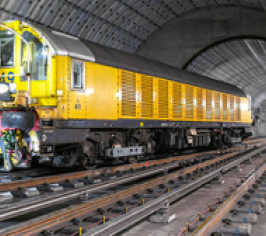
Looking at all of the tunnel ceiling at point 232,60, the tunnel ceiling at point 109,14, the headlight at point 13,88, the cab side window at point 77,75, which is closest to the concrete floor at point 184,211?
the cab side window at point 77,75

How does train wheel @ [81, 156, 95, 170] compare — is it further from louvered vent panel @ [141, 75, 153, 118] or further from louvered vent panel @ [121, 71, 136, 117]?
louvered vent panel @ [141, 75, 153, 118]

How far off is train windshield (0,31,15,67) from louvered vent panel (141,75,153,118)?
465 cm

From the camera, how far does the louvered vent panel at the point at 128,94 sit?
1188cm

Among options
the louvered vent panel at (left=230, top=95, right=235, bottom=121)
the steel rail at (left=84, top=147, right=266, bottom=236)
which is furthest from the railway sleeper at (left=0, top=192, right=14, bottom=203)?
the louvered vent panel at (left=230, top=95, right=235, bottom=121)

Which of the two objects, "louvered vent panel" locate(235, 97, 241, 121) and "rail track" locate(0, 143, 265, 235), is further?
"louvered vent panel" locate(235, 97, 241, 121)

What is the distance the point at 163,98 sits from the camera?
562 inches

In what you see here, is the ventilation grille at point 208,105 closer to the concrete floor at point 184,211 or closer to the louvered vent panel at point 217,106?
the louvered vent panel at point 217,106

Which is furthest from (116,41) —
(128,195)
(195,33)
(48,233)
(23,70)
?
(48,233)

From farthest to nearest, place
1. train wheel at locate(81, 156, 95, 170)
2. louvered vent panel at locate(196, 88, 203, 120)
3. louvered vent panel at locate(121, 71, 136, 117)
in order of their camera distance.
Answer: louvered vent panel at locate(196, 88, 203, 120)
louvered vent panel at locate(121, 71, 136, 117)
train wheel at locate(81, 156, 95, 170)

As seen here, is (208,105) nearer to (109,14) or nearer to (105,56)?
(105,56)

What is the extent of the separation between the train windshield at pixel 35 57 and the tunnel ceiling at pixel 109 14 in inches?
294

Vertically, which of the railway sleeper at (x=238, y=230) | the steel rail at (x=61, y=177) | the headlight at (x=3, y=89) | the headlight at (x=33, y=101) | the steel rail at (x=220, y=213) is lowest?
the railway sleeper at (x=238, y=230)

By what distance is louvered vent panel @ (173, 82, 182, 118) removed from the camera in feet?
49.9

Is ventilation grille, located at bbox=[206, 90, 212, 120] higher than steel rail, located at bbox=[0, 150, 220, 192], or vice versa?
ventilation grille, located at bbox=[206, 90, 212, 120]
